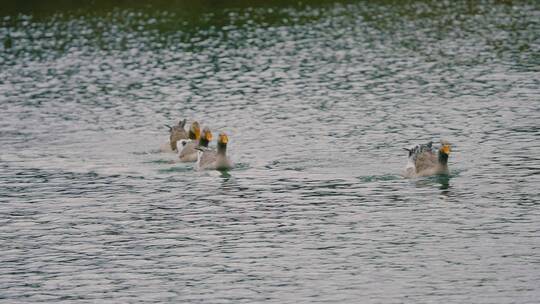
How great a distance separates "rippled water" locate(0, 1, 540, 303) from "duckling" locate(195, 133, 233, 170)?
13.1 inches

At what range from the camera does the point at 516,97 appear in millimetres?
54281

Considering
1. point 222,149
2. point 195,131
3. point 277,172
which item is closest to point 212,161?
point 222,149

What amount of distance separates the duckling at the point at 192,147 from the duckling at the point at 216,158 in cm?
113

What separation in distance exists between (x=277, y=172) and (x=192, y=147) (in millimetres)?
4186

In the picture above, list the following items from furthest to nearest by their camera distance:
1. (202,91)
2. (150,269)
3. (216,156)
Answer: (202,91), (216,156), (150,269)

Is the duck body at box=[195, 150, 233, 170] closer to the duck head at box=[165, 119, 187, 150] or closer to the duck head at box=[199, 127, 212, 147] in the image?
the duck head at box=[199, 127, 212, 147]

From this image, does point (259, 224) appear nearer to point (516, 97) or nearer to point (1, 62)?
point (516, 97)

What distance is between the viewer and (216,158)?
41.9 meters

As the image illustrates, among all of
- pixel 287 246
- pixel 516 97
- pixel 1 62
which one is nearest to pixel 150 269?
pixel 287 246

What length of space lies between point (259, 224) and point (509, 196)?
8.00 m

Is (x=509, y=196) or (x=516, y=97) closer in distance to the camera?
(x=509, y=196)

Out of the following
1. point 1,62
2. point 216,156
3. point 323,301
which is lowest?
point 323,301

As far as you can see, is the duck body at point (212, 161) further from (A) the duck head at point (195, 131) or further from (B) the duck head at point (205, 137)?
(A) the duck head at point (195, 131)

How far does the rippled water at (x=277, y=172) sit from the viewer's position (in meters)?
29.7
